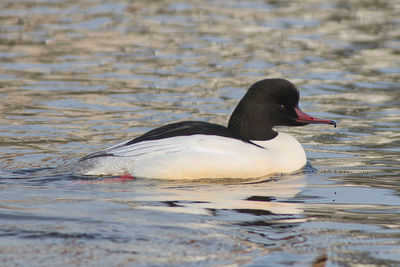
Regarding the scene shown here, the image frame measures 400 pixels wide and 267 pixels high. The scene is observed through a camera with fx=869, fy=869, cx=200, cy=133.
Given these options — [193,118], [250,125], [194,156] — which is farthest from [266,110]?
[193,118]

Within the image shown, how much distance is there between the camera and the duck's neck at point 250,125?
8.82 meters

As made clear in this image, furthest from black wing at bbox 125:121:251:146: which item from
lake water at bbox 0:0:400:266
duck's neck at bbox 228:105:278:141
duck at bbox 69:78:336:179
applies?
lake water at bbox 0:0:400:266

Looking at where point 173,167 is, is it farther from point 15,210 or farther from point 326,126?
point 326,126

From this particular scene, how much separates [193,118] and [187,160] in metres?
3.20

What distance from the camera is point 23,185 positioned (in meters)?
7.92

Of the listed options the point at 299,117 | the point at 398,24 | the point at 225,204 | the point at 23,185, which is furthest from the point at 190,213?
the point at 398,24

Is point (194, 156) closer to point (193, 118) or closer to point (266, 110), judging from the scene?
point (266, 110)

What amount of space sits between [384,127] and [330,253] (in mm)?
5142

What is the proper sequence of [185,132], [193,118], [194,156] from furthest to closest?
1. [193,118]
2. [185,132]
3. [194,156]

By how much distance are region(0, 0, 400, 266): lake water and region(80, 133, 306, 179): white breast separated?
0.17 m

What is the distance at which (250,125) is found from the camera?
29.1 ft

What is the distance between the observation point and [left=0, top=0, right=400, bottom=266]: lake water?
6043 mm

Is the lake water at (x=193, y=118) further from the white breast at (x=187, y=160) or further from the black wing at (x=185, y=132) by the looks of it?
the black wing at (x=185, y=132)

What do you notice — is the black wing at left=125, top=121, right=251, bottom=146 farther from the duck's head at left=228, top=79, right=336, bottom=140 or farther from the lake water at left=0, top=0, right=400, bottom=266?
the lake water at left=0, top=0, right=400, bottom=266
